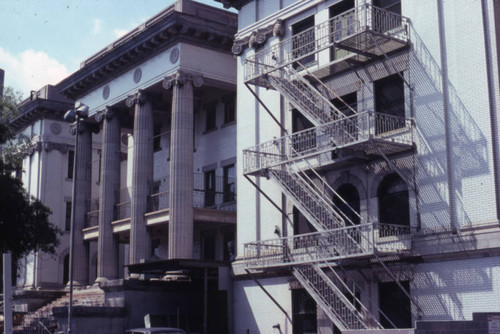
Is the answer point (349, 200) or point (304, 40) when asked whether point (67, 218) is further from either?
point (349, 200)

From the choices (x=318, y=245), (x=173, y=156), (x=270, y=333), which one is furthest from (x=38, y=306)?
(x=318, y=245)

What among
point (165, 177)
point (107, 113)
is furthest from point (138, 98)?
point (165, 177)

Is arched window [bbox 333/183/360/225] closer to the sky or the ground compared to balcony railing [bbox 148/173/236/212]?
closer to the ground

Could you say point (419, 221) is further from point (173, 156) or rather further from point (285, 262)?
point (173, 156)

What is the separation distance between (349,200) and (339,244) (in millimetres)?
3164

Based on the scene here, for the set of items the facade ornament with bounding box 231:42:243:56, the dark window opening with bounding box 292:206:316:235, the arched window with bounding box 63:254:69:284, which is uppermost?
the facade ornament with bounding box 231:42:243:56

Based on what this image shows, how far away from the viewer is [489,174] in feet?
69.6

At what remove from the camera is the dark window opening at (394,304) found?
23188mm

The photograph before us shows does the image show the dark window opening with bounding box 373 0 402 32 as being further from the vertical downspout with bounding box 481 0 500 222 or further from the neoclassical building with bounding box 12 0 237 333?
the neoclassical building with bounding box 12 0 237 333

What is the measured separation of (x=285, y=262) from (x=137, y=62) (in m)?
18.5

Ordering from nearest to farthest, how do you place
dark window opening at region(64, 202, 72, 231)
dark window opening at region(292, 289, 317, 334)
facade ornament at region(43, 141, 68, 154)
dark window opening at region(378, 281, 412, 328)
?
1. dark window opening at region(378, 281, 412, 328)
2. dark window opening at region(292, 289, 317, 334)
3. facade ornament at region(43, 141, 68, 154)
4. dark window opening at region(64, 202, 72, 231)

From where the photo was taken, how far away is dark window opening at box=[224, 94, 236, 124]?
3941cm

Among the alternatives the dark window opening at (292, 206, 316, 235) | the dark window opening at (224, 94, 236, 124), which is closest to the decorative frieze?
the dark window opening at (224, 94, 236, 124)

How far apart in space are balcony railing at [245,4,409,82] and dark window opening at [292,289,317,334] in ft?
27.8
